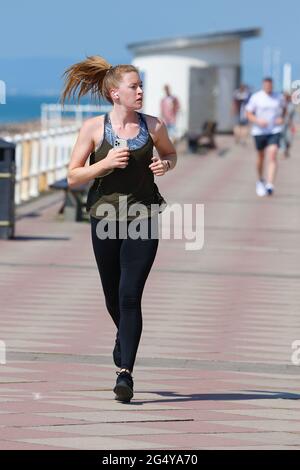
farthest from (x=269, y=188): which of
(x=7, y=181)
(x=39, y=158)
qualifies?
(x=7, y=181)

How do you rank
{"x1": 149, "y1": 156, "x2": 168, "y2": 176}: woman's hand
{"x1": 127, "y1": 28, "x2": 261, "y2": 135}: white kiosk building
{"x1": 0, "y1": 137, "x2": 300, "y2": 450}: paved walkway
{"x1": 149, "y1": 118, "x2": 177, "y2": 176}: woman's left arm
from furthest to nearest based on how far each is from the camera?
1. {"x1": 127, "y1": 28, "x2": 261, "y2": 135}: white kiosk building
2. {"x1": 149, "y1": 118, "x2": 177, "y2": 176}: woman's left arm
3. {"x1": 149, "y1": 156, "x2": 168, "y2": 176}: woman's hand
4. {"x1": 0, "y1": 137, "x2": 300, "y2": 450}: paved walkway

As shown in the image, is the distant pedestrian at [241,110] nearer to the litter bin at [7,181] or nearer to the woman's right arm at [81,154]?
the litter bin at [7,181]

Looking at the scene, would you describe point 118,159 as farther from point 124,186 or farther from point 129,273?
point 129,273

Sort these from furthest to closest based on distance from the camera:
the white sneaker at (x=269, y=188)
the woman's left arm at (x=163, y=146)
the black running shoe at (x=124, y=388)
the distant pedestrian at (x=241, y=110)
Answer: the distant pedestrian at (x=241, y=110), the white sneaker at (x=269, y=188), the woman's left arm at (x=163, y=146), the black running shoe at (x=124, y=388)

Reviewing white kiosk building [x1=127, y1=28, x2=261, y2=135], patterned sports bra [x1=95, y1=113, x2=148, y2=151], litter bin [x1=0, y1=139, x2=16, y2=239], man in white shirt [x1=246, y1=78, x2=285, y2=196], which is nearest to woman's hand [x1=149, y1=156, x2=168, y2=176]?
patterned sports bra [x1=95, y1=113, x2=148, y2=151]

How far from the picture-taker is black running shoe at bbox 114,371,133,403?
314 inches

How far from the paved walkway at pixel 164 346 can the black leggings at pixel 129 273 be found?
1.03ft

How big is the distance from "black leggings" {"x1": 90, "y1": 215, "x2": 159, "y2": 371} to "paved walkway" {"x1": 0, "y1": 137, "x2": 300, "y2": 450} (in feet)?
1.03

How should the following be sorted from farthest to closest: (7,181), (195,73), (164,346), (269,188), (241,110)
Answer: (195,73) < (241,110) < (269,188) < (7,181) < (164,346)

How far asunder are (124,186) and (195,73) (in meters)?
39.6

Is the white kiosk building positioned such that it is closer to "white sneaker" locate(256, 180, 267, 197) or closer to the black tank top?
"white sneaker" locate(256, 180, 267, 197)

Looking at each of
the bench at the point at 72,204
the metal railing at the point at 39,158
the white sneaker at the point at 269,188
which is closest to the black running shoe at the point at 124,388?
the bench at the point at 72,204

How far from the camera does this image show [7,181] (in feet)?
55.2

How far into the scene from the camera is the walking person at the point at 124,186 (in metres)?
8.14
